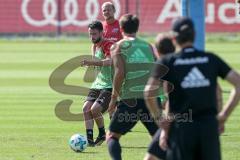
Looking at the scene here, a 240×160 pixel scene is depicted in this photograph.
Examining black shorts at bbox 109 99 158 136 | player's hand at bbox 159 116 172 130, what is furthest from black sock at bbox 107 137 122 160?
player's hand at bbox 159 116 172 130

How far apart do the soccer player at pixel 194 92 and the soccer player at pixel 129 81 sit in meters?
2.54

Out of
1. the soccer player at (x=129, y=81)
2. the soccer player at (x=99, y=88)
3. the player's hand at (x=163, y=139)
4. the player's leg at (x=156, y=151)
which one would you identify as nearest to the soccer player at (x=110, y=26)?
the soccer player at (x=99, y=88)

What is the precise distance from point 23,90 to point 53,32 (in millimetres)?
24600

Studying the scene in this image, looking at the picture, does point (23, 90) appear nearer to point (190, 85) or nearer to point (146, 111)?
point (146, 111)

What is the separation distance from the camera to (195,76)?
30.5 ft

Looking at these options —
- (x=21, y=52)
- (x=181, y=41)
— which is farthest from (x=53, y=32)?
(x=181, y=41)

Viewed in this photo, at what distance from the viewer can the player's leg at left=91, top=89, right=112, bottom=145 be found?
15.7 m

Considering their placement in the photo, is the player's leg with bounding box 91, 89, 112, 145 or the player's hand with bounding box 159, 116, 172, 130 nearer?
the player's hand with bounding box 159, 116, 172, 130

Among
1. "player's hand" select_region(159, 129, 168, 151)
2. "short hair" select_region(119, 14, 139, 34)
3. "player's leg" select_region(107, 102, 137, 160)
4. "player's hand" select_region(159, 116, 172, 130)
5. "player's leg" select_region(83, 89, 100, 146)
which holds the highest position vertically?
"short hair" select_region(119, 14, 139, 34)

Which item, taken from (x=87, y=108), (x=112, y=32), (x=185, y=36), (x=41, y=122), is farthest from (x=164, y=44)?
(x=41, y=122)

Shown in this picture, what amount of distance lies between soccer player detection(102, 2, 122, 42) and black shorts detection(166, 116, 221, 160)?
797 cm

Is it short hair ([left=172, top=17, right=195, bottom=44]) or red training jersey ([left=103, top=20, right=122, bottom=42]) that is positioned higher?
short hair ([left=172, top=17, right=195, bottom=44])

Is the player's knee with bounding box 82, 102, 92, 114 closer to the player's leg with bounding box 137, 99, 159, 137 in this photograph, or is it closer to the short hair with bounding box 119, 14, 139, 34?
the player's leg with bounding box 137, 99, 159, 137

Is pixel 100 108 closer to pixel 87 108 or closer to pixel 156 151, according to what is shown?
pixel 87 108
